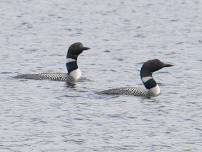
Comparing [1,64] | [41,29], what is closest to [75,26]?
[41,29]

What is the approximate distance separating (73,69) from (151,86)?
13.1ft

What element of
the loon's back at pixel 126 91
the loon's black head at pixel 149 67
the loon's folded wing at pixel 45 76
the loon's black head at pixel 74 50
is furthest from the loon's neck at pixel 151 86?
the loon's black head at pixel 74 50

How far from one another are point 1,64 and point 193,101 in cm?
947

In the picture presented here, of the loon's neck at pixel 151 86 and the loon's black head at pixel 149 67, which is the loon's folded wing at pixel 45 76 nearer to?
the loon's black head at pixel 149 67

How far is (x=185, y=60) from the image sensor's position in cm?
3603

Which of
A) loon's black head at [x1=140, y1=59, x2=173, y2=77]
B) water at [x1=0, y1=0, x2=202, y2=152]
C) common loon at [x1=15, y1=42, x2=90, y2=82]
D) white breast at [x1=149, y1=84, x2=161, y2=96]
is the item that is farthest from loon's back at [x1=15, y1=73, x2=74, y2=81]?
white breast at [x1=149, y1=84, x2=161, y2=96]

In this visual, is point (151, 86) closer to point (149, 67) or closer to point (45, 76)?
point (149, 67)

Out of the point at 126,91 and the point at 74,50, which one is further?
the point at 74,50

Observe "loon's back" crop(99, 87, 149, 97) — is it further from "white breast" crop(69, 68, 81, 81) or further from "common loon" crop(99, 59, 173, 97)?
"white breast" crop(69, 68, 81, 81)

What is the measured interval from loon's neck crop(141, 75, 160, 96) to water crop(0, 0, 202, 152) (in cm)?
37

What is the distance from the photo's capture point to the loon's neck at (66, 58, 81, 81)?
32.1 m

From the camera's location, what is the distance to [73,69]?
106 feet

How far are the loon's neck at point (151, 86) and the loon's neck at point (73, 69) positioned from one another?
329 centimetres

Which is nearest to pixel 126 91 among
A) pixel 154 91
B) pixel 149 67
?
pixel 154 91
